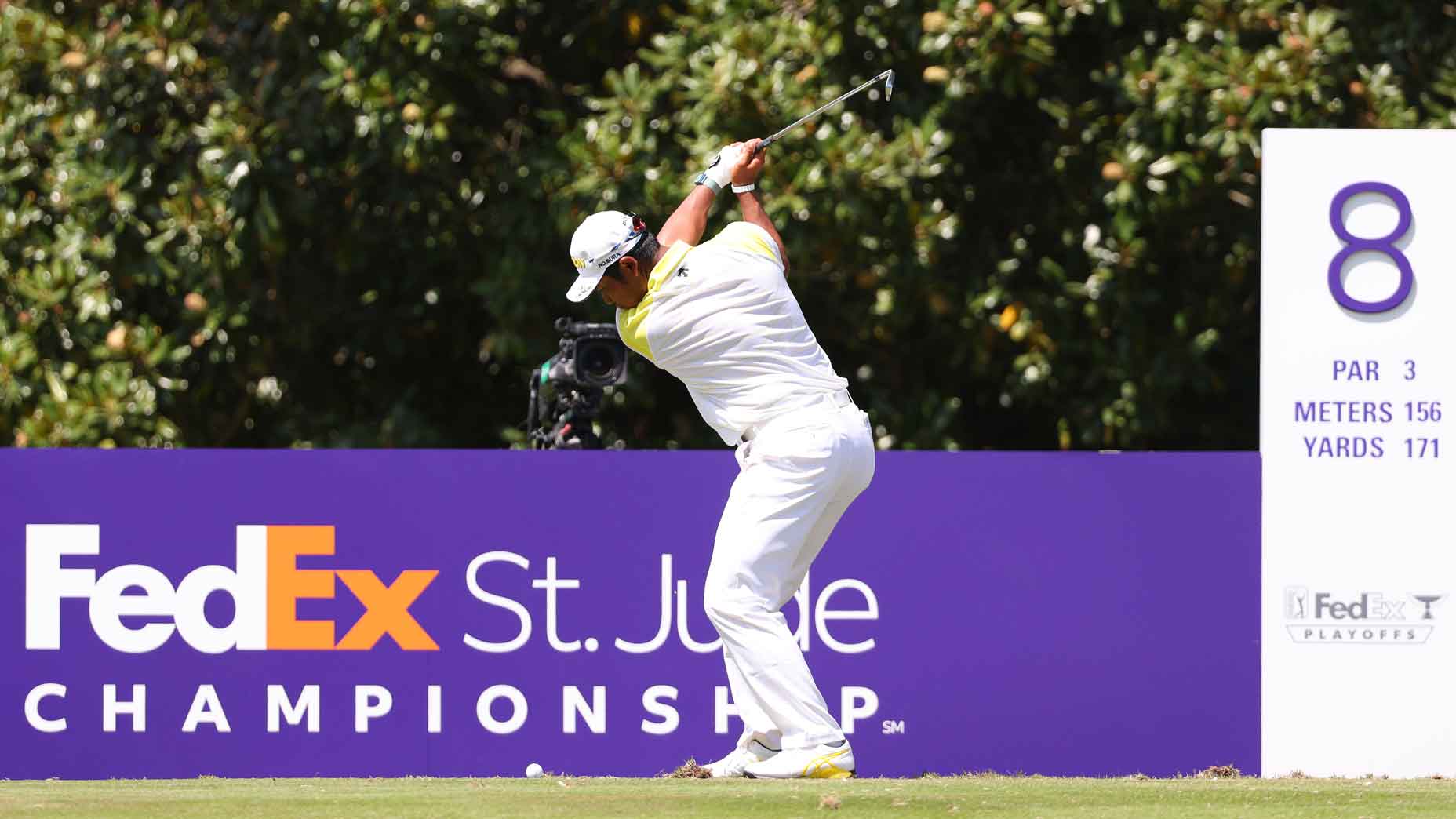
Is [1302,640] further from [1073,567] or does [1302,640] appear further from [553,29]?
[553,29]

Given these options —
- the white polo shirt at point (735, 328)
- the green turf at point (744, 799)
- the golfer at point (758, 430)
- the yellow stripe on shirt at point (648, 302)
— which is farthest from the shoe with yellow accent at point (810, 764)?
the yellow stripe on shirt at point (648, 302)

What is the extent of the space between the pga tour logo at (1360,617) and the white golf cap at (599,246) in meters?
3.03

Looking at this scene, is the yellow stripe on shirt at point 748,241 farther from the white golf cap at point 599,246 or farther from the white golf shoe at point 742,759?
the white golf shoe at point 742,759

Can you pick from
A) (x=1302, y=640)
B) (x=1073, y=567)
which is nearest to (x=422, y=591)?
(x=1073, y=567)

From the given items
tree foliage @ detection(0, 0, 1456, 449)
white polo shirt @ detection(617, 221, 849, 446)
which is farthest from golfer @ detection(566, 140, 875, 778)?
tree foliage @ detection(0, 0, 1456, 449)

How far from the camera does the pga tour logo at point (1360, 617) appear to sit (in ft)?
25.3

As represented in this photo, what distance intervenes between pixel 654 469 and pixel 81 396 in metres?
5.36

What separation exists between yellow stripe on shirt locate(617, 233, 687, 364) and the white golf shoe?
1329mm

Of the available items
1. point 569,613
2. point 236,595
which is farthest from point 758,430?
point 236,595

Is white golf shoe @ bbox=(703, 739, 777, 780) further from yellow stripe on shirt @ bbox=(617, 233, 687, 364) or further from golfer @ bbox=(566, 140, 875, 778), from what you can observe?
yellow stripe on shirt @ bbox=(617, 233, 687, 364)

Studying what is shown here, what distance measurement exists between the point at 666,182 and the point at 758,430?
4.65m

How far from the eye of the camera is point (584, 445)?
8.22 metres

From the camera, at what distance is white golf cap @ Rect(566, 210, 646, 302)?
6.55m

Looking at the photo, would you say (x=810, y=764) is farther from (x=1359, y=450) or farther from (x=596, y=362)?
(x=1359, y=450)
